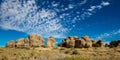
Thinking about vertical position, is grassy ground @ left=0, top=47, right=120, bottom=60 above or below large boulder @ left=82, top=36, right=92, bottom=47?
below

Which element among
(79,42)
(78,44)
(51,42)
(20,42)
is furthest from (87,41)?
(20,42)

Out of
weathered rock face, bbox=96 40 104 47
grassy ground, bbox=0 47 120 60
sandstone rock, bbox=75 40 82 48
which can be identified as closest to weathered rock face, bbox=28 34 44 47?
sandstone rock, bbox=75 40 82 48

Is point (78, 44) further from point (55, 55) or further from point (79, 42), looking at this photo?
point (55, 55)

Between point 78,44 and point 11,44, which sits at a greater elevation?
point 11,44

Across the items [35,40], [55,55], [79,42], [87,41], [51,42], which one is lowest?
[55,55]

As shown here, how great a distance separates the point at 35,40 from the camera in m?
87.6

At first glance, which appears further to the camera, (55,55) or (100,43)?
(100,43)

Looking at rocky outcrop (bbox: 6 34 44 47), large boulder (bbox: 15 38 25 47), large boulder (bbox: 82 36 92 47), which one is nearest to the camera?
large boulder (bbox: 82 36 92 47)

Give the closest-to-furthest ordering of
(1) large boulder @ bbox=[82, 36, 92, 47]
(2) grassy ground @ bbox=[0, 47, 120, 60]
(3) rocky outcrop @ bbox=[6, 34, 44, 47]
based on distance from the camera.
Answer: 1. (2) grassy ground @ bbox=[0, 47, 120, 60]
2. (1) large boulder @ bbox=[82, 36, 92, 47]
3. (3) rocky outcrop @ bbox=[6, 34, 44, 47]

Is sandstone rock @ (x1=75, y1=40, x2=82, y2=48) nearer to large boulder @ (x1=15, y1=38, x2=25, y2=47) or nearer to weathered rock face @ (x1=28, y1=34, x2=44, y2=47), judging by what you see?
weathered rock face @ (x1=28, y1=34, x2=44, y2=47)

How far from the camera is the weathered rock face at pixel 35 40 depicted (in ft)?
284

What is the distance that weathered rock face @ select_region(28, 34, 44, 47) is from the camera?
86.5m

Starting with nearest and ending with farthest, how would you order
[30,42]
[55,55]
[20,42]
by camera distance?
1. [55,55]
2. [30,42]
3. [20,42]

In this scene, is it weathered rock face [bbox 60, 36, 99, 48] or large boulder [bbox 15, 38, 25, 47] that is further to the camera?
large boulder [bbox 15, 38, 25, 47]
